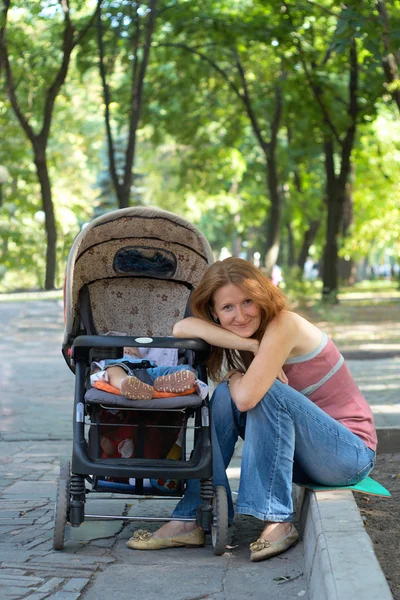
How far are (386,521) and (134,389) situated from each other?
1311 millimetres

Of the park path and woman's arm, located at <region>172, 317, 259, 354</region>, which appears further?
woman's arm, located at <region>172, 317, 259, 354</region>

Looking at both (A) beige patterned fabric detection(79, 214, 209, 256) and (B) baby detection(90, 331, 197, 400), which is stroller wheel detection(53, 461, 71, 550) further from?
(A) beige patterned fabric detection(79, 214, 209, 256)

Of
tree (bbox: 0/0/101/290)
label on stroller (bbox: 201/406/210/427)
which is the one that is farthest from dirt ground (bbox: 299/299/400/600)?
tree (bbox: 0/0/101/290)

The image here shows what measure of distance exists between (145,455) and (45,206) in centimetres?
1581

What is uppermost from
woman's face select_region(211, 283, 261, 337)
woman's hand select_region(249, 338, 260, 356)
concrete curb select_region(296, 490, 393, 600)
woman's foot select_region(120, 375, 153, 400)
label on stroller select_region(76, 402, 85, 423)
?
woman's face select_region(211, 283, 261, 337)

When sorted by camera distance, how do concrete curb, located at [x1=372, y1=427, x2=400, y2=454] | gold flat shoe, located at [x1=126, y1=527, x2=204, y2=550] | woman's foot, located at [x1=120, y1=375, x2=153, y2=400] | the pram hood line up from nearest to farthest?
woman's foot, located at [x1=120, y1=375, x2=153, y2=400], gold flat shoe, located at [x1=126, y1=527, x2=204, y2=550], the pram hood, concrete curb, located at [x1=372, y1=427, x2=400, y2=454]

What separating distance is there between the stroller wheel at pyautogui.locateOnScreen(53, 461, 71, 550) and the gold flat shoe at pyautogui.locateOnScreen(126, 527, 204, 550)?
0.34 metres

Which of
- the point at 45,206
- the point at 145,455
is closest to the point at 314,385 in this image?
the point at 145,455

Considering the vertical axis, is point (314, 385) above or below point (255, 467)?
above

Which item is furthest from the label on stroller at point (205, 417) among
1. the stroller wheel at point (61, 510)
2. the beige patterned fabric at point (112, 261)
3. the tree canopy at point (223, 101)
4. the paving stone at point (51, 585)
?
the tree canopy at point (223, 101)

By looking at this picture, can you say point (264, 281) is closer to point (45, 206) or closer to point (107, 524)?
point (107, 524)

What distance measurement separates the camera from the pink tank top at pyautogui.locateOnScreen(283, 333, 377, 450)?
492 centimetres

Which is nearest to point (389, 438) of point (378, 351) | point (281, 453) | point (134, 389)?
point (281, 453)

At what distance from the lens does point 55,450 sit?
754 cm
